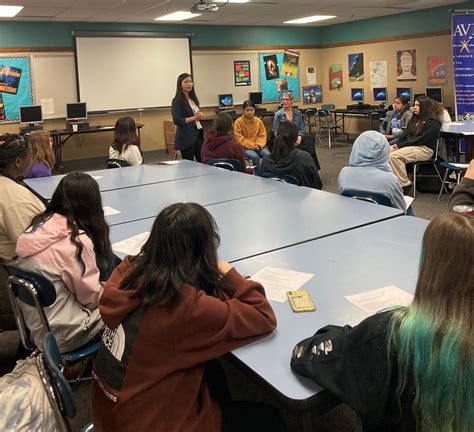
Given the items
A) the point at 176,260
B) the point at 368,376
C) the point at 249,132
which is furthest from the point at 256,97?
the point at 368,376

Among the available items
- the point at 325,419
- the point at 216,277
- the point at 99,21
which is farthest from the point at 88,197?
the point at 99,21

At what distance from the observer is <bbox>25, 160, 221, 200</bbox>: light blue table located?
3840 millimetres

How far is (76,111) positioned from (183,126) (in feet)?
12.4

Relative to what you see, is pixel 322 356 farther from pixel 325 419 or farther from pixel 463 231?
pixel 325 419

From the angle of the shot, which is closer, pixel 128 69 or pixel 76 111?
pixel 76 111

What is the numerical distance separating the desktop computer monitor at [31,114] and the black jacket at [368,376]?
329 inches

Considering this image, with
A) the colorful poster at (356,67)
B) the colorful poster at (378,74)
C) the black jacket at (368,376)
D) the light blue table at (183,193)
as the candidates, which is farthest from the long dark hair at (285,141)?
the colorful poster at (356,67)

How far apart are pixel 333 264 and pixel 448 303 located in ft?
3.34

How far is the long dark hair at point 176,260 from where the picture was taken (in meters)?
1.27

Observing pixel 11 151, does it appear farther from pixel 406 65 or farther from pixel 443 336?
pixel 406 65

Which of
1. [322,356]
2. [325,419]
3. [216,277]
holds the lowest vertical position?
[325,419]

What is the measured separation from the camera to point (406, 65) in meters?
10.1

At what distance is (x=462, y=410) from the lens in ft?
3.12

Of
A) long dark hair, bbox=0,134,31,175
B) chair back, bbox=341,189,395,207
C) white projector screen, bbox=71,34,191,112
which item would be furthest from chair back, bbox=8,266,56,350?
white projector screen, bbox=71,34,191,112
